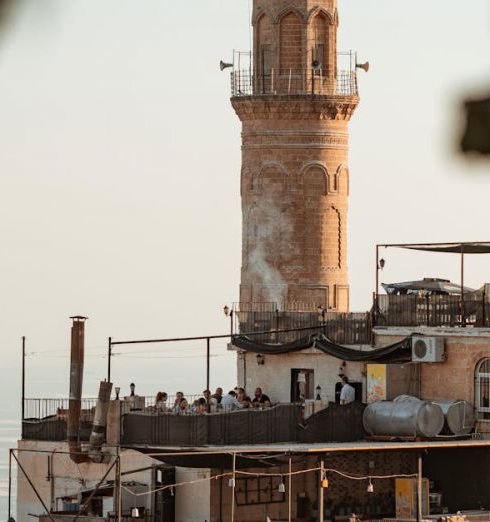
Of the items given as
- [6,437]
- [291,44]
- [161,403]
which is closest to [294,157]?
[291,44]

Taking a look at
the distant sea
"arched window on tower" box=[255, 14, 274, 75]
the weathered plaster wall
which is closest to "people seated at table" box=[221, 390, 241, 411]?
the weathered plaster wall

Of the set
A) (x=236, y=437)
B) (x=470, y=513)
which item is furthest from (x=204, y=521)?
(x=470, y=513)

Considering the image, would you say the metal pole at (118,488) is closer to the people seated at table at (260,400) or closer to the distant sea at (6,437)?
the people seated at table at (260,400)

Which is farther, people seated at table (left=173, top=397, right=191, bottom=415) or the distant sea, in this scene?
the distant sea

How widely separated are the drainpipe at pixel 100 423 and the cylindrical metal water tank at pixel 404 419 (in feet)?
19.2

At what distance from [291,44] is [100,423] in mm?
23239

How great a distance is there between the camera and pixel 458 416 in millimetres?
48875

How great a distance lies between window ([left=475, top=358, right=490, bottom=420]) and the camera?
162ft

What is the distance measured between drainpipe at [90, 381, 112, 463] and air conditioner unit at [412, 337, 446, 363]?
7227 millimetres

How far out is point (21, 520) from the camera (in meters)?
50.8

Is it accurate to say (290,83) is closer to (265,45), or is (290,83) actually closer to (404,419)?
(265,45)

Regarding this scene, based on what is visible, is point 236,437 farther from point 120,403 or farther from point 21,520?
point 21,520

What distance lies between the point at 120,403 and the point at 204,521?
3.59 meters

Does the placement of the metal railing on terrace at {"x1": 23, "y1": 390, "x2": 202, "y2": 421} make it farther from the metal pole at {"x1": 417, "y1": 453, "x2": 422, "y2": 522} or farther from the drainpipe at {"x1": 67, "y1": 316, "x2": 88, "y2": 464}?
the metal pole at {"x1": 417, "y1": 453, "x2": 422, "y2": 522}
